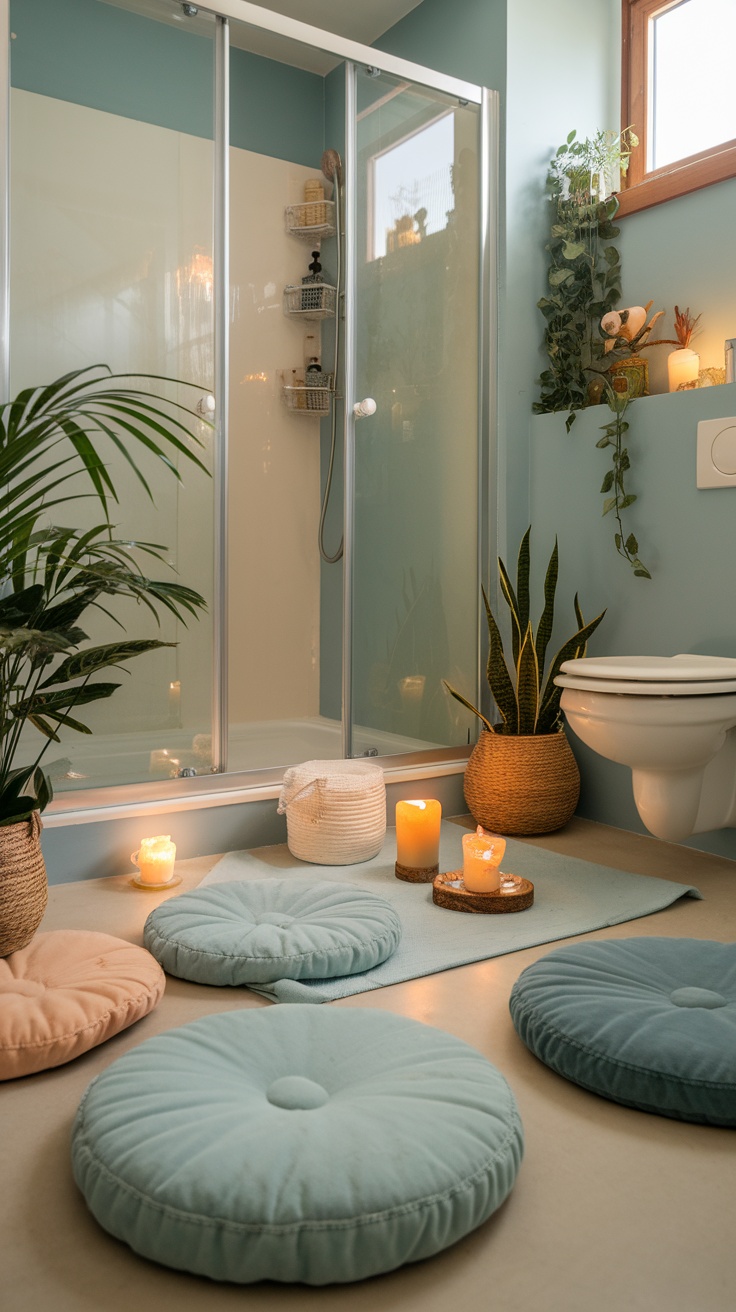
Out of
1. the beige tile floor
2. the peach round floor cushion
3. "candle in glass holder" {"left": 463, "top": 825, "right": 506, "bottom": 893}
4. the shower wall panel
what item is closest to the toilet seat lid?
"candle in glass holder" {"left": 463, "top": 825, "right": 506, "bottom": 893}

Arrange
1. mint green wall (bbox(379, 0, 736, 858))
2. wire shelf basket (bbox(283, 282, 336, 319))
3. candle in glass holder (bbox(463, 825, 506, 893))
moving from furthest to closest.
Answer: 1. wire shelf basket (bbox(283, 282, 336, 319))
2. mint green wall (bbox(379, 0, 736, 858))
3. candle in glass holder (bbox(463, 825, 506, 893))

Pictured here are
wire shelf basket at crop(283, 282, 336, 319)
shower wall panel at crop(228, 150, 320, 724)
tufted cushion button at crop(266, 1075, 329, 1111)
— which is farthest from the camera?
shower wall panel at crop(228, 150, 320, 724)

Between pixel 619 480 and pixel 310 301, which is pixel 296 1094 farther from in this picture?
pixel 310 301

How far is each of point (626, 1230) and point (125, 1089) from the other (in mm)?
586

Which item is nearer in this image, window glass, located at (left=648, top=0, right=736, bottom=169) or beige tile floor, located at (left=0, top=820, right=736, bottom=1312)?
beige tile floor, located at (left=0, top=820, right=736, bottom=1312)

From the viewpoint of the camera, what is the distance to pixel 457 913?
2.10 metres

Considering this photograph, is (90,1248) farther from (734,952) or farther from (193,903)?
(734,952)

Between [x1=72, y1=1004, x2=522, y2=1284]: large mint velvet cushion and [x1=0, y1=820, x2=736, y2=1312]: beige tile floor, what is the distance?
3 centimetres

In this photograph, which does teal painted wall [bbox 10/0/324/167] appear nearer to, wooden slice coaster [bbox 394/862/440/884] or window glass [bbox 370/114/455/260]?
window glass [bbox 370/114/455/260]

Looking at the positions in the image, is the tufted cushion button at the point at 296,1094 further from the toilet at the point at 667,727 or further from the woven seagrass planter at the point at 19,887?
the toilet at the point at 667,727

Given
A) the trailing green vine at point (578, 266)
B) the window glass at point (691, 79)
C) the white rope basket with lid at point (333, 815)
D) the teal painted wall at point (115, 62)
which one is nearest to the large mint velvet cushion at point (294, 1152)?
the white rope basket with lid at point (333, 815)

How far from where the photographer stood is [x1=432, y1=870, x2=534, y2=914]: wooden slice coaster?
82.3 inches

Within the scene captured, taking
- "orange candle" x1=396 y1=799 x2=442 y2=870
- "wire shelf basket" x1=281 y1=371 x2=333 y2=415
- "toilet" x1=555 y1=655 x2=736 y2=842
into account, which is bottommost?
"orange candle" x1=396 y1=799 x2=442 y2=870

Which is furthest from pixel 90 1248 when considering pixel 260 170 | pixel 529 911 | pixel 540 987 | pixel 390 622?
pixel 260 170
